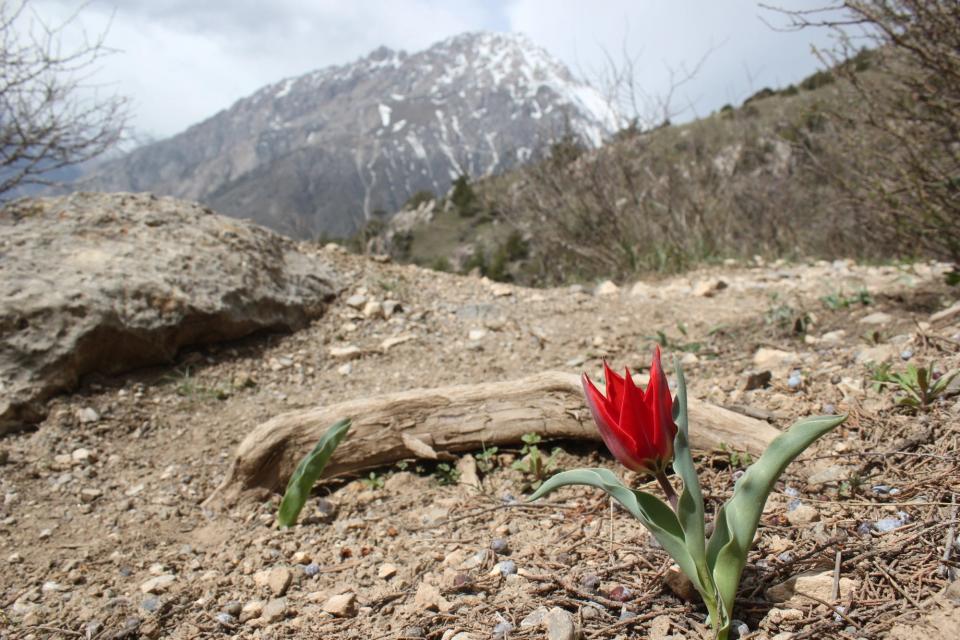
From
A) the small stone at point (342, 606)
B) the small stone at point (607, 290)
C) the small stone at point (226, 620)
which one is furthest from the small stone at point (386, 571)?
the small stone at point (607, 290)

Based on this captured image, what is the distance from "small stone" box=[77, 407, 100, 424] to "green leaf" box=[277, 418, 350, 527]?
4.31ft

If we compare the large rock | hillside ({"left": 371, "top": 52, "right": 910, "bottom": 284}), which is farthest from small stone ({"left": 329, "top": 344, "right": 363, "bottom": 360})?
hillside ({"left": 371, "top": 52, "right": 910, "bottom": 284})

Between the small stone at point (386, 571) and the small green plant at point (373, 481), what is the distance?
22.4 inches

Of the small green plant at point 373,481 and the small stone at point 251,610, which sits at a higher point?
the small green plant at point 373,481

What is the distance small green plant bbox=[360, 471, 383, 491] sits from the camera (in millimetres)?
2225

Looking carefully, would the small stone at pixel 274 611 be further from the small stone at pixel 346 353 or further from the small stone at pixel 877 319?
the small stone at pixel 877 319

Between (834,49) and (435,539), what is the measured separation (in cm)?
361

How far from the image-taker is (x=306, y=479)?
198cm

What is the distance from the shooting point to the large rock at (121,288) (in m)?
2.72

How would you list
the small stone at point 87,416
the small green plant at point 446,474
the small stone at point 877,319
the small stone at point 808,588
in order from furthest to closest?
the small stone at point 877,319 → the small stone at point 87,416 → the small green plant at point 446,474 → the small stone at point 808,588

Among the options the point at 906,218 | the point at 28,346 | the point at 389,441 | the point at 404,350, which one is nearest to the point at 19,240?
the point at 28,346

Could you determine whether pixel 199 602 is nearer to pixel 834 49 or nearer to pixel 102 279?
pixel 102 279

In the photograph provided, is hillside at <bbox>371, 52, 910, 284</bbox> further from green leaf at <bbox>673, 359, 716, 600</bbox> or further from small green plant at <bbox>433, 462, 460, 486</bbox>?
green leaf at <bbox>673, 359, 716, 600</bbox>

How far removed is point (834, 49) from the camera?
137 inches
